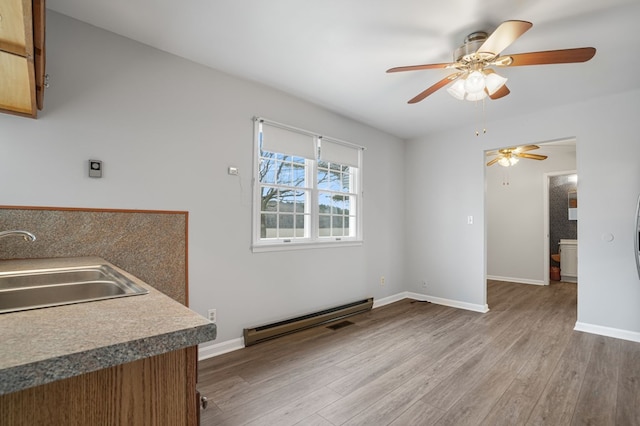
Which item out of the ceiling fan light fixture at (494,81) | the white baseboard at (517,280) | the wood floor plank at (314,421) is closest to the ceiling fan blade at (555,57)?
the ceiling fan light fixture at (494,81)

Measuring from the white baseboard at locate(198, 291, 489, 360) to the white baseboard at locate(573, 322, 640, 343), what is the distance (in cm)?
103

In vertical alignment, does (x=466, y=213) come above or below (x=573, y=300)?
above

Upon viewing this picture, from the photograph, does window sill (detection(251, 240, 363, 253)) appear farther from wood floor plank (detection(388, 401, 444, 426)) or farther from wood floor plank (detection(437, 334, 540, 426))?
wood floor plank (detection(437, 334, 540, 426))

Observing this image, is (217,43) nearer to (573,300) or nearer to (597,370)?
(597,370)

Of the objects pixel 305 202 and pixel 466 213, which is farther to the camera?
pixel 466 213

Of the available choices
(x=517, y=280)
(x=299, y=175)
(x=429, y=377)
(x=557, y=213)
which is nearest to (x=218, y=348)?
(x=429, y=377)

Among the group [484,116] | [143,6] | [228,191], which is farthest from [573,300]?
[143,6]

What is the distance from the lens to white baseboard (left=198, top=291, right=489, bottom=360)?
269cm

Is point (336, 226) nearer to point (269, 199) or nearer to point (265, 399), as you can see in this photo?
point (269, 199)

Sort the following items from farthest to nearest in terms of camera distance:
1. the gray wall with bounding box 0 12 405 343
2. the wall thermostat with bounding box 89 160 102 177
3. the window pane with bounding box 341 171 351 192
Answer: the window pane with bounding box 341 171 351 192, the wall thermostat with bounding box 89 160 102 177, the gray wall with bounding box 0 12 405 343

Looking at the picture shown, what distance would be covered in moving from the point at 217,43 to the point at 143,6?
53cm

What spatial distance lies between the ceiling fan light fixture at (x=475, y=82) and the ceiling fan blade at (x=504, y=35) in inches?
7.0

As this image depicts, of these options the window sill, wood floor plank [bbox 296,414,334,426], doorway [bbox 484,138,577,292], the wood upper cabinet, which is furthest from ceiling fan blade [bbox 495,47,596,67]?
doorway [bbox 484,138,577,292]

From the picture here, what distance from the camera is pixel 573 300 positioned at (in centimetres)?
479
